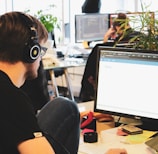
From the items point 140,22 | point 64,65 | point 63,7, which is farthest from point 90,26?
point 140,22

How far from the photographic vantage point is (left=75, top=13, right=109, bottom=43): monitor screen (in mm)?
4988

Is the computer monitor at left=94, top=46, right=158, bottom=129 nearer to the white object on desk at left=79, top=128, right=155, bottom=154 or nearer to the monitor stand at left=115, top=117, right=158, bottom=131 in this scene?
the monitor stand at left=115, top=117, right=158, bottom=131

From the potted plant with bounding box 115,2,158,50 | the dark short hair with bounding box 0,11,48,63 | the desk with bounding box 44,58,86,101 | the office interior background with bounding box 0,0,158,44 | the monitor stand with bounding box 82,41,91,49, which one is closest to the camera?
the dark short hair with bounding box 0,11,48,63

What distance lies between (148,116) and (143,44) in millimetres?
363

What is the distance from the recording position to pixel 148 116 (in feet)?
5.58

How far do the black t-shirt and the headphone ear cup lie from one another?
0.14 meters

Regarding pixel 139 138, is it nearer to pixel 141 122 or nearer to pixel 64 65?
pixel 141 122

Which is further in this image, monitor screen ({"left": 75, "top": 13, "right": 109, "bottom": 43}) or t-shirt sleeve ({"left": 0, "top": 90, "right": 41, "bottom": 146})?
monitor screen ({"left": 75, "top": 13, "right": 109, "bottom": 43})

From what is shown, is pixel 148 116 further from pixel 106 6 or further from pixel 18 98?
pixel 106 6

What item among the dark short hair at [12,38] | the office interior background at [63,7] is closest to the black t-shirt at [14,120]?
the dark short hair at [12,38]

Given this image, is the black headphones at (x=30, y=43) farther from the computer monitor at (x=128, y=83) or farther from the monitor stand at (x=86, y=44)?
the monitor stand at (x=86, y=44)

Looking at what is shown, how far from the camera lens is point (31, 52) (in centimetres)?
132

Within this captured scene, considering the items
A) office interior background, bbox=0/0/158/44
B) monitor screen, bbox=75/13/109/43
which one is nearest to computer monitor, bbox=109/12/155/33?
monitor screen, bbox=75/13/109/43

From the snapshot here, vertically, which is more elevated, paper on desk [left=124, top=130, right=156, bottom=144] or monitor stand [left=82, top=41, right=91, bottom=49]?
monitor stand [left=82, top=41, right=91, bottom=49]
